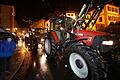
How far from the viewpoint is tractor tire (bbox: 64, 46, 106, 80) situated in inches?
199

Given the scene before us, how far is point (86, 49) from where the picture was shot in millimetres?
→ 5602

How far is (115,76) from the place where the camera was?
614 cm

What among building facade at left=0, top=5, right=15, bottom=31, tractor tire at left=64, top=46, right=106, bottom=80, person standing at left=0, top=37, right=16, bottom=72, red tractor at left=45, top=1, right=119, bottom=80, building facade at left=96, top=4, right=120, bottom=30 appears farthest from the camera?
building facade at left=0, top=5, right=15, bottom=31

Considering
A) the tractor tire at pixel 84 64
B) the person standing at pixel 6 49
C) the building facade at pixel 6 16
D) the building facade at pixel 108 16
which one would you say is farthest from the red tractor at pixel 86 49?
the building facade at pixel 6 16

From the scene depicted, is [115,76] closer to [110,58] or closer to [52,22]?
[110,58]

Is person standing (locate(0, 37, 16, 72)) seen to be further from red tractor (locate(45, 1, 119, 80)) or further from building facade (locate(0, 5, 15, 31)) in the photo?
building facade (locate(0, 5, 15, 31))

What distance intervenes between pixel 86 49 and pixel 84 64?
2.04 ft

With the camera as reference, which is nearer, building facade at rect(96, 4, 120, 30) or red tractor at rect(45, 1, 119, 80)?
red tractor at rect(45, 1, 119, 80)

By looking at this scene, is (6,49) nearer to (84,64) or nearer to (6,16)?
(84,64)

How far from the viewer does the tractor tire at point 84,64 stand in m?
5.06

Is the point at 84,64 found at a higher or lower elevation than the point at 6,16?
lower

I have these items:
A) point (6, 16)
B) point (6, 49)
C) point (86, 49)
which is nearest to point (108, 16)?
point (6, 49)

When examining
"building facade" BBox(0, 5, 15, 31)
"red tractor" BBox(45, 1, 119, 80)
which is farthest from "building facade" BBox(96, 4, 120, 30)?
"building facade" BBox(0, 5, 15, 31)

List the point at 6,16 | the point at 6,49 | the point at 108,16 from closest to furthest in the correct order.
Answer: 1. the point at 6,49
2. the point at 108,16
3. the point at 6,16
